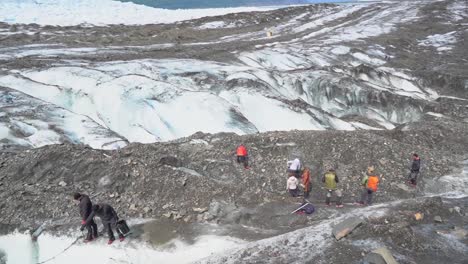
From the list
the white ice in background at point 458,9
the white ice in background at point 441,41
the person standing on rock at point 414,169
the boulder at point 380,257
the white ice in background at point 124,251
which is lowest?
the white ice in background at point 441,41

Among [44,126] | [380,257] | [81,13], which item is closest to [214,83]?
[44,126]

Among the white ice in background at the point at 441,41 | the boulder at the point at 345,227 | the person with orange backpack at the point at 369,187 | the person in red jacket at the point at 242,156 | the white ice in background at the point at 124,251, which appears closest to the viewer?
the boulder at the point at 345,227

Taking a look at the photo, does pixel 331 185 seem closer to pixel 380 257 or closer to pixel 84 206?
pixel 380 257

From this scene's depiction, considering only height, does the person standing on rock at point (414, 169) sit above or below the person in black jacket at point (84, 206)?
below

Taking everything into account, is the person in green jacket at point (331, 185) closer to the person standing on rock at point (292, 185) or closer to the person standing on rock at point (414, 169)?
the person standing on rock at point (292, 185)

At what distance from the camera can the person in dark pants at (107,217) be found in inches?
465

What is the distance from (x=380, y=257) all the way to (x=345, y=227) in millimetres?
1551

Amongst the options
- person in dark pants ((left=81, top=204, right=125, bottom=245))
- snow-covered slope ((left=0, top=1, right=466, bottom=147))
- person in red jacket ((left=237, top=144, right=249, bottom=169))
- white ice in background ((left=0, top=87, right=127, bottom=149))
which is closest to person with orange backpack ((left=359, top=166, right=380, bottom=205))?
person in red jacket ((left=237, top=144, right=249, bottom=169))

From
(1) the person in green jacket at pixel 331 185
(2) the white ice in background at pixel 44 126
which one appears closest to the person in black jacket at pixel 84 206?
(1) the person in green jacket at pixel 331 185

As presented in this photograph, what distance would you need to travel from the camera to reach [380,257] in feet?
32.1

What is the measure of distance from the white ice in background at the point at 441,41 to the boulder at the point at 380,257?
37.6 metres

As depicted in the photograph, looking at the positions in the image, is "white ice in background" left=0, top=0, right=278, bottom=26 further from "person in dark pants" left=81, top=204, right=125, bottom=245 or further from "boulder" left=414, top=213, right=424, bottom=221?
"boulder" left=414, top=213, right=424, bottom=221

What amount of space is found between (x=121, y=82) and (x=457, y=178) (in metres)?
17.1

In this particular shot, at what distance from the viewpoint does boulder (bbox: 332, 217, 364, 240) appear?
11.1 m
